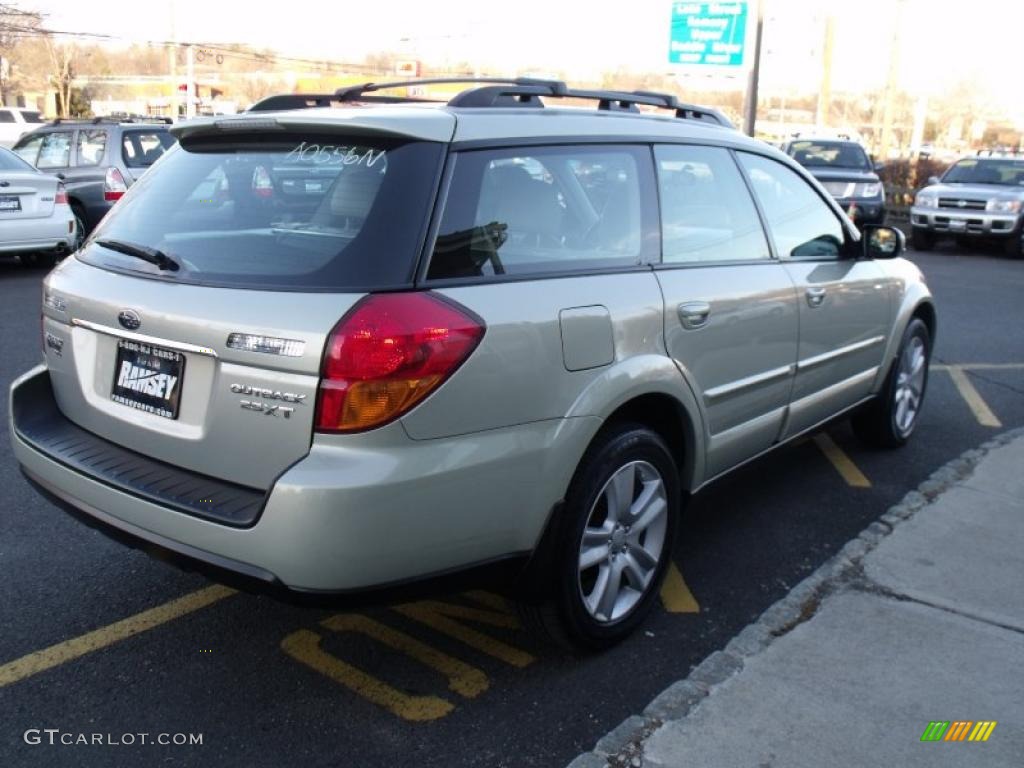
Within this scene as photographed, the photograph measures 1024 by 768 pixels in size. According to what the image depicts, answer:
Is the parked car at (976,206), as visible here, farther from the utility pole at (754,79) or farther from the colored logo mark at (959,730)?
Result: the colored logo mark at (959,730)

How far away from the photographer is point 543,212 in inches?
125

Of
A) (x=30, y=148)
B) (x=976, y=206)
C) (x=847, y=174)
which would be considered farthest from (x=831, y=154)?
(x=30, y=148)

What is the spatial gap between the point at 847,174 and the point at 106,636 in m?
17.5

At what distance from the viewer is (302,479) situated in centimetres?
254

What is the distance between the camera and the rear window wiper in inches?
117

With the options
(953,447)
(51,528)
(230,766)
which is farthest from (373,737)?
(953,447)

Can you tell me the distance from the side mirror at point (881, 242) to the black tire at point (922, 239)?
46.5 feet

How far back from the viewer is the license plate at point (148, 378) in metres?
2.82

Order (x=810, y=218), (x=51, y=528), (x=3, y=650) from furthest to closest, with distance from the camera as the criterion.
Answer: (x=810, y=218)
(x=51, y=528)
(x=3, y=650)

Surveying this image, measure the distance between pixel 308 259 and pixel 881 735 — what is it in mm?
2145

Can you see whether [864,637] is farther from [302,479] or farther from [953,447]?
[953,447]

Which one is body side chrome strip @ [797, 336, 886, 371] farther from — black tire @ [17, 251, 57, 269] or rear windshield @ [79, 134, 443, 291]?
black tire @ [17, 251, 57, 269]

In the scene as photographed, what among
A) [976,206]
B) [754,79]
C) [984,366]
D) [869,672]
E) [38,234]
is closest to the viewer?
[869,672]

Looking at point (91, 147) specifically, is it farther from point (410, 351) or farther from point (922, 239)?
point (922, 239)
